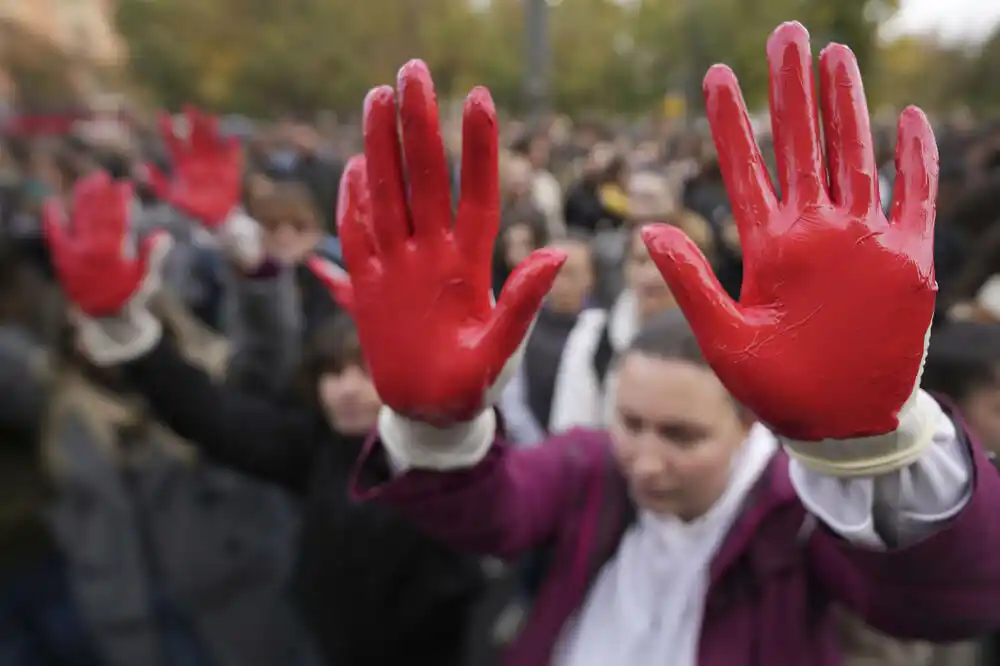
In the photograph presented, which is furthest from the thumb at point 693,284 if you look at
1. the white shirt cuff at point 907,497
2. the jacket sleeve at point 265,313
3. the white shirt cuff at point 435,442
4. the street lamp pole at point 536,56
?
the street lamp pole at point 536,56

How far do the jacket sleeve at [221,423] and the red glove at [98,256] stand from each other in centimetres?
15

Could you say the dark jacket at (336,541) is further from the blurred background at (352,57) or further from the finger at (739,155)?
the blurred background at (352,57)

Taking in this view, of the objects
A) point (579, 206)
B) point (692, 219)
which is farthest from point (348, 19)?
point (692, 219)

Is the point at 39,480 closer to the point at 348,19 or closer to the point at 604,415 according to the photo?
the point at 604,415

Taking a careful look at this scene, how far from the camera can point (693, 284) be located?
3.03ft

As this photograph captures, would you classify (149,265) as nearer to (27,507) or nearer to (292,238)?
(27,507)

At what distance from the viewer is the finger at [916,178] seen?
0.88m

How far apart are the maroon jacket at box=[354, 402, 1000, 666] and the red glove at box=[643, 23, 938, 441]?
20cm

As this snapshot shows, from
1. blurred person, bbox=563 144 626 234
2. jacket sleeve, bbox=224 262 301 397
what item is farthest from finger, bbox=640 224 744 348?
blurred person, bbox=563 144 626 234

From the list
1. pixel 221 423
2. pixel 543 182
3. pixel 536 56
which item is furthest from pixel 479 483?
pixel 536 56

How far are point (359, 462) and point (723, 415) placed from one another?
1.77 ft

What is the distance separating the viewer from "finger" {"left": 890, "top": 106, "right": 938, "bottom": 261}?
2.89 feet

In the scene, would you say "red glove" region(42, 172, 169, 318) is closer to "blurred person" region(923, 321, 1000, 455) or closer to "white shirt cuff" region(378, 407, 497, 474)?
"white shirt cuff" region(378, 407, 497, 474)

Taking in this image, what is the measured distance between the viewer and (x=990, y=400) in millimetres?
1591
